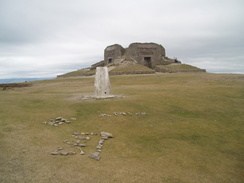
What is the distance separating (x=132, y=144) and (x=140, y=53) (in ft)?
169

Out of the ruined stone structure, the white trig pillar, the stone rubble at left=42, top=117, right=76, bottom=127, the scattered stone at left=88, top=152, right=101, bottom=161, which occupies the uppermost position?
the ruined stone structure

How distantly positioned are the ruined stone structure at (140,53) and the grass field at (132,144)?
44.4 meters

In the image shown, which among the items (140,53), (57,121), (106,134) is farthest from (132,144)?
(140,53)

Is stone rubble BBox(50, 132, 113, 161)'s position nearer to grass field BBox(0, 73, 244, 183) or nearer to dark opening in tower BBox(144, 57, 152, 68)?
grass field BBox(0, 73, 244, 183)

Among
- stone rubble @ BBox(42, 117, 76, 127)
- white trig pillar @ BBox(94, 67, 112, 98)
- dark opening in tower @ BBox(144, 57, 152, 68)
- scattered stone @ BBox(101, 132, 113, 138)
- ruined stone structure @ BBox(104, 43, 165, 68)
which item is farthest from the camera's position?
dark opening in tower @ BBox(144, 57, 152, 68)

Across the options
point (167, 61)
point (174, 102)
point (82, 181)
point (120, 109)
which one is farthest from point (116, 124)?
point (167, 61)

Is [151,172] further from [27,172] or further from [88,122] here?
[88,122]

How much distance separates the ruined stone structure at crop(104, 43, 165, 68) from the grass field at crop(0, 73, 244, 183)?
44.4 metres

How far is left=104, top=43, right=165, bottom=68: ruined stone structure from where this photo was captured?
56938mm

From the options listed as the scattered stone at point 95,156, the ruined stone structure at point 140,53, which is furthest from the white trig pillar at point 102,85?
the ruined stone structure at point 140,53

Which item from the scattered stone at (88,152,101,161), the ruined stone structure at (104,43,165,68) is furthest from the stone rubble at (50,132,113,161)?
the ruined stone structure at (104,43,165,68)

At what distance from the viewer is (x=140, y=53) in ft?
188

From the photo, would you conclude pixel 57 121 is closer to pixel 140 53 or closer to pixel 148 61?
pixel 140 53

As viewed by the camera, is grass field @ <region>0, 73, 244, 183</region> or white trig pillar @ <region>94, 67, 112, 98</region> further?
white trig pillar @ <region>94, 67, 112, 98</region>
